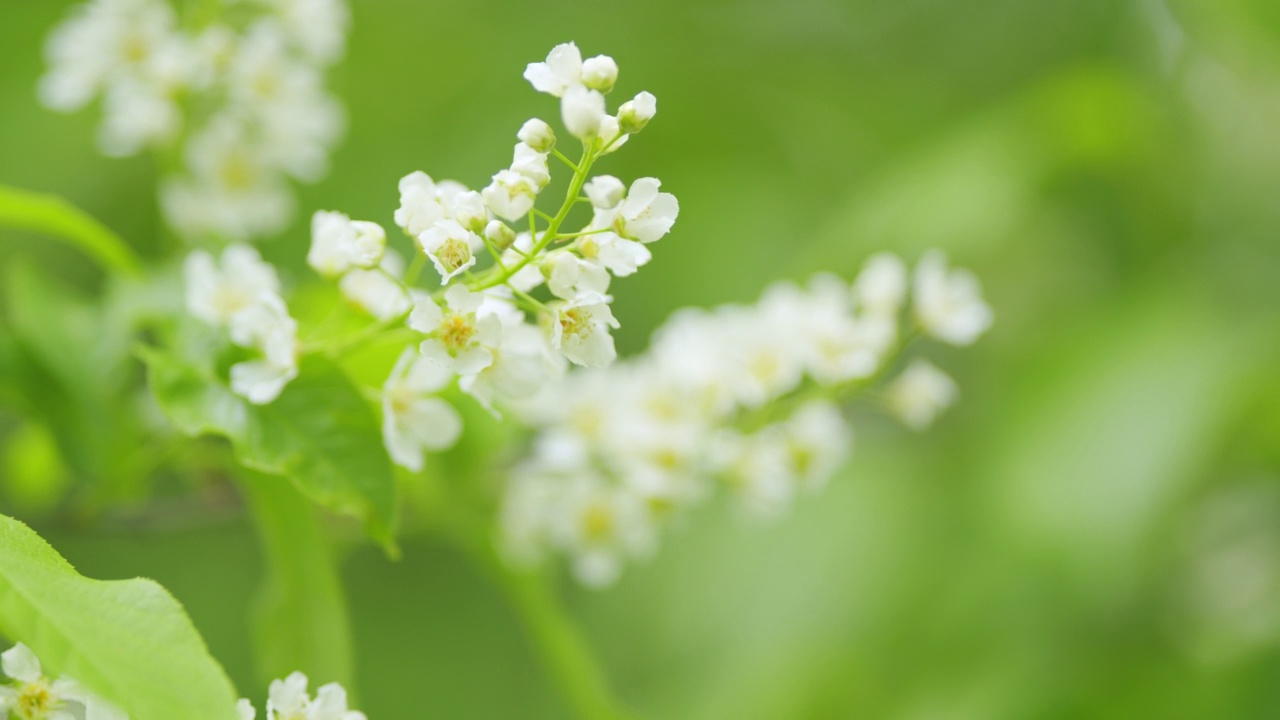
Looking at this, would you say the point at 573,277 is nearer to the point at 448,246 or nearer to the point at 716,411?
the point at 448,246

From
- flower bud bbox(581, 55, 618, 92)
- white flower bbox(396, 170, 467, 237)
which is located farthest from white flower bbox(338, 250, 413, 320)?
flower bud bbox(581, 55, 618, 92)

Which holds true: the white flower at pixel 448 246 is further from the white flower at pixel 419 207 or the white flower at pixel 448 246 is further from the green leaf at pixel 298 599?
the green leaf at pixel 298 599

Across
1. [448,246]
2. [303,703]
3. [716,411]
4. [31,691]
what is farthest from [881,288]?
[31,691]

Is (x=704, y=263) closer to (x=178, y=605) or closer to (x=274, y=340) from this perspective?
(x=274, y=340)

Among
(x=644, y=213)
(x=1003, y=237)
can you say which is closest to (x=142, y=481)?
(x=644, y=213)

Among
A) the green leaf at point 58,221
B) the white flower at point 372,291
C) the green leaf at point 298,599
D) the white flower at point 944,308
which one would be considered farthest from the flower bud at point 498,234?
the white flower at point 944,308
